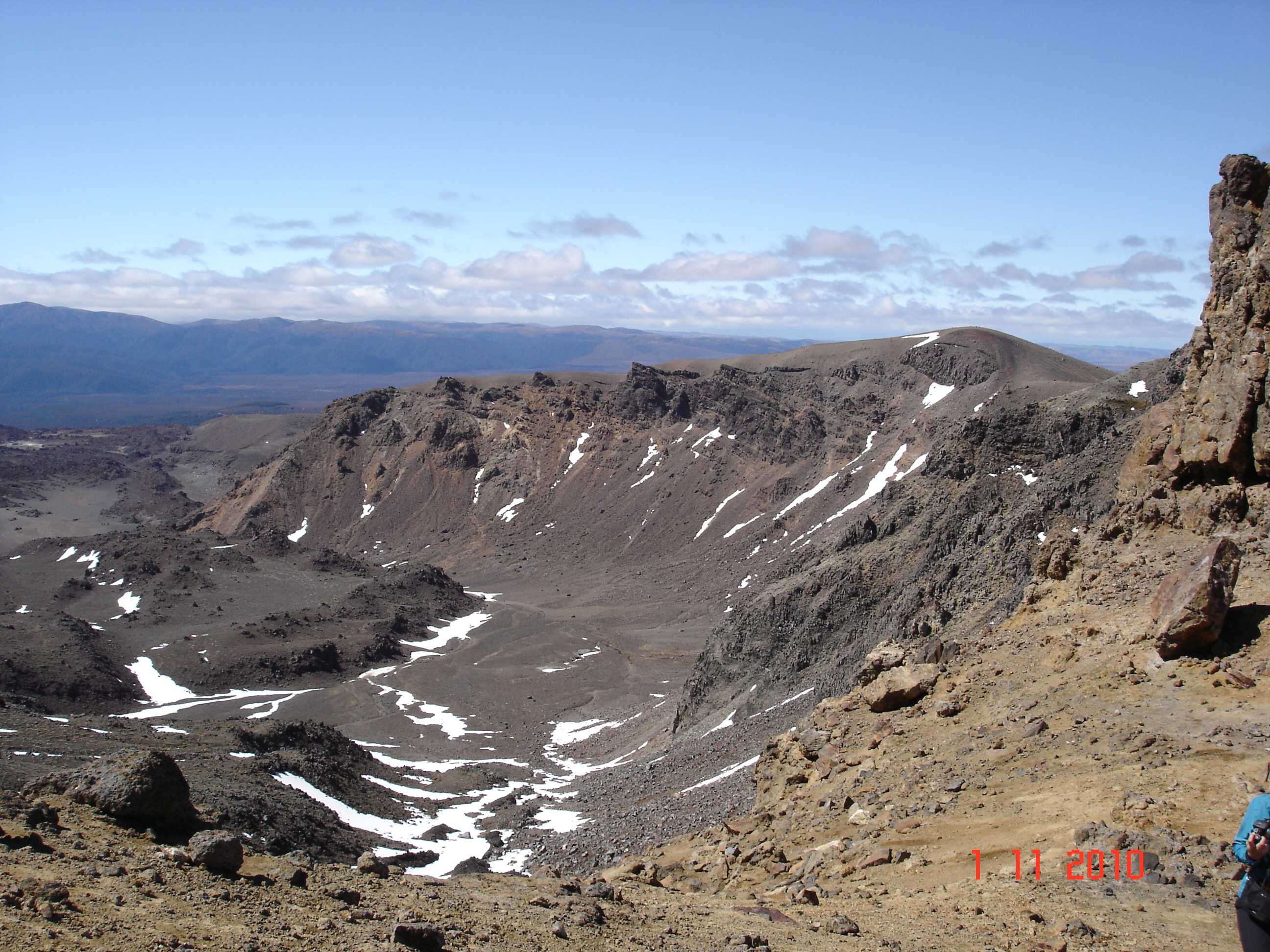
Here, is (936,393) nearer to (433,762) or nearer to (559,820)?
(433,762)

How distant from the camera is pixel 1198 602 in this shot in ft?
53.5

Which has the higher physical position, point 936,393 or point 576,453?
point 936,393

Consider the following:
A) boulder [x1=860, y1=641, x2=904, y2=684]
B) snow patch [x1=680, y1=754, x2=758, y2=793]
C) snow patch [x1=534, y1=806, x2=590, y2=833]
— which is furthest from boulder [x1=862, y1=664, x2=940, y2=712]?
snow patch [x1=534, y1=806, x2=590, y2=833]

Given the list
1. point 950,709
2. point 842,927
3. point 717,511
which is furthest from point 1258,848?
point 717,511

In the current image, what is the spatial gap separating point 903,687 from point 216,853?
15.2 meters

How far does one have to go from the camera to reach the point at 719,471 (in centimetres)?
11806

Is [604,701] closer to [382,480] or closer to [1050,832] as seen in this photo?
[1050,832]

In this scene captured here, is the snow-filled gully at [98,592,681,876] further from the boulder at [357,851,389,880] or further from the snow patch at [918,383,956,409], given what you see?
the snow patch at [918,383,956,409]

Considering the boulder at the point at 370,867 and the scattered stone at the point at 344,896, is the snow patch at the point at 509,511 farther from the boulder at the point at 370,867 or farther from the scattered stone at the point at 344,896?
the scattered stone at the point at 344,896

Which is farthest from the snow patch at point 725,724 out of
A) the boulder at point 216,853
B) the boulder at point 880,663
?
the boulder at point 216,853

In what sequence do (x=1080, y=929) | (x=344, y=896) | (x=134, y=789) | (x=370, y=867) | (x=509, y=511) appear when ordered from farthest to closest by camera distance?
1. (x=509, y=511)
2. (x=134, y=789)
3. (x=370, y=867)
4. (x=344, y=896)
5. (x=1080, y=929)

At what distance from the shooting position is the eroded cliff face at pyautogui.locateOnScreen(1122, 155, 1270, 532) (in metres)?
20.6
